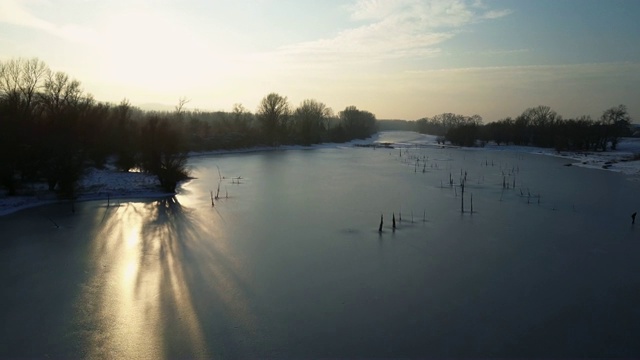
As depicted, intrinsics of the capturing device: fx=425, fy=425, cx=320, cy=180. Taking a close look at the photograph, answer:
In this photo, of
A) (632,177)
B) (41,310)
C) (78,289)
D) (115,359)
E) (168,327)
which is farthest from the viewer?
(632,177)

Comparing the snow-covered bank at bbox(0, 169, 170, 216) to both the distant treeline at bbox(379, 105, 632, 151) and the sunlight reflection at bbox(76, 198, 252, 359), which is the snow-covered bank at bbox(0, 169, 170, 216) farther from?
the distant treeline at bbox(379, 105, 632, 151)

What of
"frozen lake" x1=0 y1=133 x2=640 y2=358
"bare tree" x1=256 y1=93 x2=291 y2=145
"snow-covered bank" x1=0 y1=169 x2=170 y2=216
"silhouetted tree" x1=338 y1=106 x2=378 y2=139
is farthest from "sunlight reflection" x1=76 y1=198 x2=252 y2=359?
"silhouetted tree" x1=338 y1=106 x2=378 y2=139

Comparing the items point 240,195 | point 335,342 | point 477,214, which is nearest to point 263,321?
point 335,342

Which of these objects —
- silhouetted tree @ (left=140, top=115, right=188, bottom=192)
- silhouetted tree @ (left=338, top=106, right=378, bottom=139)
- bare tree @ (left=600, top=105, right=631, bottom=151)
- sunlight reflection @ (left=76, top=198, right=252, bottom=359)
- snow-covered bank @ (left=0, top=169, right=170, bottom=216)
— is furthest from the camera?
silhouetted tree @ (left=338, top=106, right=378, bottom=139)

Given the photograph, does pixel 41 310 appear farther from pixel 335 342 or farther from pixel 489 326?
pixel 489 326

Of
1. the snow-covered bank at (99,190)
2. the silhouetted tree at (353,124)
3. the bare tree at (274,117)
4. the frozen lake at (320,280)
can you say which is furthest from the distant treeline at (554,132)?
the snow-covered bank at (99,190)

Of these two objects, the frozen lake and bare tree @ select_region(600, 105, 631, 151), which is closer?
the frozen lake

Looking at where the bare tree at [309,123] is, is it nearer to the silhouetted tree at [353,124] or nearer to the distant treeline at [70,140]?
the silhouetted tree at [353,124]
